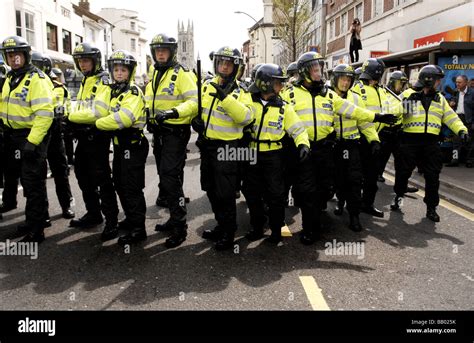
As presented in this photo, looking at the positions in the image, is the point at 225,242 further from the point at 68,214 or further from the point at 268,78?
the point at 68,214

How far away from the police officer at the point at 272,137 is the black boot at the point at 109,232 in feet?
5.36

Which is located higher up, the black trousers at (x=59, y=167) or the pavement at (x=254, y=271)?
the black trousers at (x=59, y=167)

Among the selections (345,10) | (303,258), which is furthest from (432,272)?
(345,10)

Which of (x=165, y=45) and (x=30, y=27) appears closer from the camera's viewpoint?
(x=165, y=45)

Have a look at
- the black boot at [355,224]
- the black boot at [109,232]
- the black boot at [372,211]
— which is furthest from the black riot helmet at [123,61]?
the black boot at [372,211]

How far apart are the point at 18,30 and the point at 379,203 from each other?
868 inches

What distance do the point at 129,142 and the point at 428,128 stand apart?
3.93 meters

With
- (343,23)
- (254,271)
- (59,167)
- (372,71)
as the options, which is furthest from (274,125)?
(343,23)

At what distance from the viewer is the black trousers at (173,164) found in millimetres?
4934

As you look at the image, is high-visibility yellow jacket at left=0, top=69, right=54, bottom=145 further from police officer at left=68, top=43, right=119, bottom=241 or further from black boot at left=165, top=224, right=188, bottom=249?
black boot at left=165, top=224, right=188, bottom=249

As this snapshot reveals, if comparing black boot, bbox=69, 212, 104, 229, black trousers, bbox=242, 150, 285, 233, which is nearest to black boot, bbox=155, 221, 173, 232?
black boot, bbox=69, 212, 104, 229

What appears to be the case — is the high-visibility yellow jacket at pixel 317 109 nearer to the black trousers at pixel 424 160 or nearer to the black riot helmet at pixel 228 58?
the black riot helmet at pixel 228 58

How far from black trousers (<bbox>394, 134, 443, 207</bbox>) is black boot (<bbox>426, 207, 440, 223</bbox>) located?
60 millimetres

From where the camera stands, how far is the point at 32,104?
4.90 m
